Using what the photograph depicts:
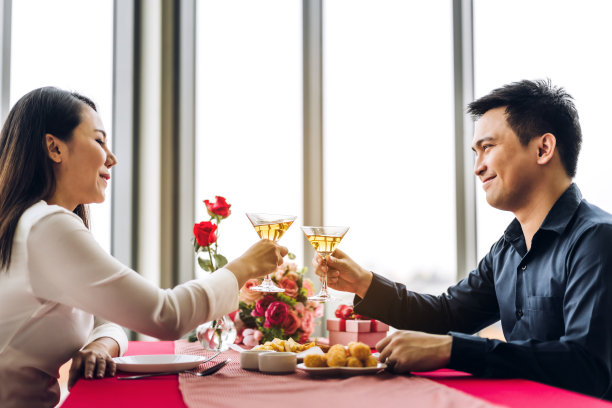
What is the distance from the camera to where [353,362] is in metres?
1.29

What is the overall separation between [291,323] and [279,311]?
0.27 ft

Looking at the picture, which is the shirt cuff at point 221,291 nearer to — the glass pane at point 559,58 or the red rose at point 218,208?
the red rose at point 218,208

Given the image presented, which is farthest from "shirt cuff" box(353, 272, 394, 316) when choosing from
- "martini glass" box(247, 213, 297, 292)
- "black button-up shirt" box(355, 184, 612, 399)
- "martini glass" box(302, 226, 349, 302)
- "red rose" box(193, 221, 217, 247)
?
"red rose" box(193, 221, 217, 247)

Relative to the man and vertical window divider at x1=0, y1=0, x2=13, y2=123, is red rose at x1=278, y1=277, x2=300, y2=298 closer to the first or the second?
the man

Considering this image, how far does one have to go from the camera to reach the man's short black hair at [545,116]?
1792mm

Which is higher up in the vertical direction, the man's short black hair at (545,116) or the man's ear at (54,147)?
the man's short black hair at (545,116)

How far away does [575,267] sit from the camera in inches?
58.1

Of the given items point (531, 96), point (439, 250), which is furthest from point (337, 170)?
point (531, 96)

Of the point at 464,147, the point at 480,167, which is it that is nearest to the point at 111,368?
the point at 480,167

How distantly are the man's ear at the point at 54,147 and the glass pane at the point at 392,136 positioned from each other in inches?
83.2

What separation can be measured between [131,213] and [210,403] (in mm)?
2358

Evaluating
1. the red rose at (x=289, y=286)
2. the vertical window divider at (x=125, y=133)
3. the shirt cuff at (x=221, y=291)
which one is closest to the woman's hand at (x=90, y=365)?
the shirt cuff at (x=221, y=291)

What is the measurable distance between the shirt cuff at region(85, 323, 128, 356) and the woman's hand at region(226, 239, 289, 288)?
503 millimetres

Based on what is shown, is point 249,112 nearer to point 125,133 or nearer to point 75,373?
point 125,133
